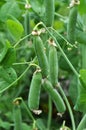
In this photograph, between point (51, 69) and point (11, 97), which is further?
point (11, 97)

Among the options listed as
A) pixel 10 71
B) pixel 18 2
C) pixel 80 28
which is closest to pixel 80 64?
pixel 80 28

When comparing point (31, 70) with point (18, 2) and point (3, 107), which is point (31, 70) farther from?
point (18, 2)

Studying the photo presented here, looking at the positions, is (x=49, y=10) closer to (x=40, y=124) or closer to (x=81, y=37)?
(x=81, y=37)

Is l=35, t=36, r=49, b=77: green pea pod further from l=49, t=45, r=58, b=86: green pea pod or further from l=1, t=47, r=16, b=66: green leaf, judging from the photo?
l=1, t=47, r=16, b=66: green leaf

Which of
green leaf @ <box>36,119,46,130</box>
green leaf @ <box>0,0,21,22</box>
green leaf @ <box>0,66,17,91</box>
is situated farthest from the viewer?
green leaf @ <box>36,119,46,130</box>

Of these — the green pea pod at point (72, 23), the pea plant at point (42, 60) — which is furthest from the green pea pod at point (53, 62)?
the green pea pod at point (72, 23)

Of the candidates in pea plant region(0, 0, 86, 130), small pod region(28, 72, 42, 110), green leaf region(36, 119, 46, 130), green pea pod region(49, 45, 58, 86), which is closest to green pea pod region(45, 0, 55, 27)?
pea plant region(0, 0, 86, 130)
